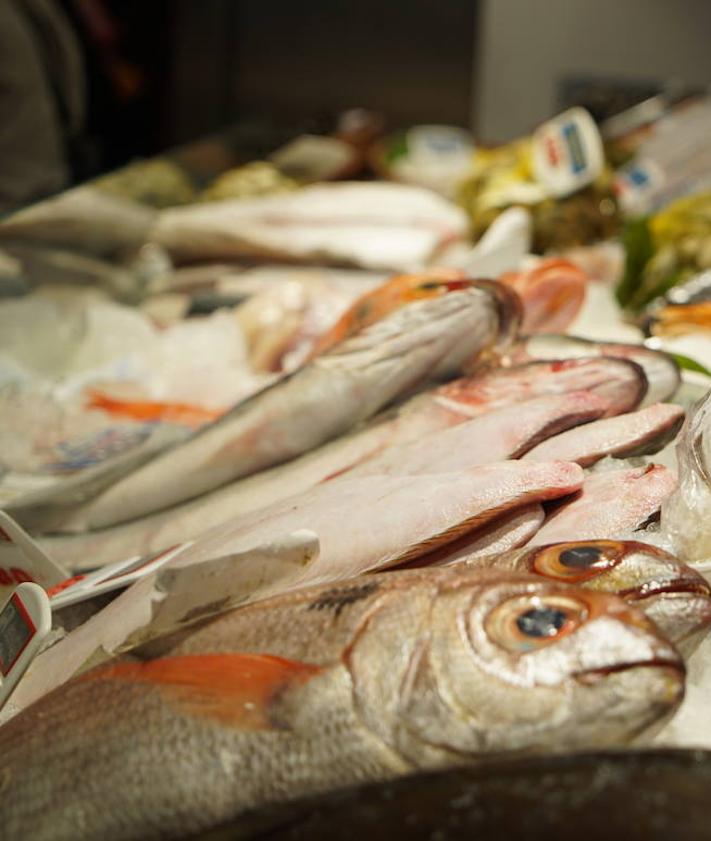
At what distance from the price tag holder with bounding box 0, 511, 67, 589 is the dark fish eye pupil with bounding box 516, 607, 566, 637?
654 mm

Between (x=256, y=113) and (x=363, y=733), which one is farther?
(x=256, y=113)

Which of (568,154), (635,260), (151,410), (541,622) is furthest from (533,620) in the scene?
(568,154)

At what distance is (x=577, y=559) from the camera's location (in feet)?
3.01

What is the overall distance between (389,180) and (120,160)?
4.86ft

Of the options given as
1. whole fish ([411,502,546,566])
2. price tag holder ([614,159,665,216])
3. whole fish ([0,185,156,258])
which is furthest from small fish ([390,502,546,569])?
price tag holder ([614,159,665,216])

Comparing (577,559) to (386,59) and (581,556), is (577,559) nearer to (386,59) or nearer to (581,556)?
(581,556)

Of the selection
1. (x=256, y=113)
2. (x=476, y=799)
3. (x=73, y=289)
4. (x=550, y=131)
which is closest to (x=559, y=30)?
(x=256, y=113)

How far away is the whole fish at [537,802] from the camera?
0.68m

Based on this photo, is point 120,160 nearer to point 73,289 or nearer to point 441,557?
point 73,289

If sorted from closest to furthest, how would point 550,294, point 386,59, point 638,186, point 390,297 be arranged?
point 390,297 < point 550,294 < point 638,186 < point 386,59

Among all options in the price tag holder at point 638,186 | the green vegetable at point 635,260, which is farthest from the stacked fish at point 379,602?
the price tag holder at point 638,186

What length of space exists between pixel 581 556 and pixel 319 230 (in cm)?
245

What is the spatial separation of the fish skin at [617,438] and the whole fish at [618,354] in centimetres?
14

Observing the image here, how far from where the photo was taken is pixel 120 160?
5.07 meters
